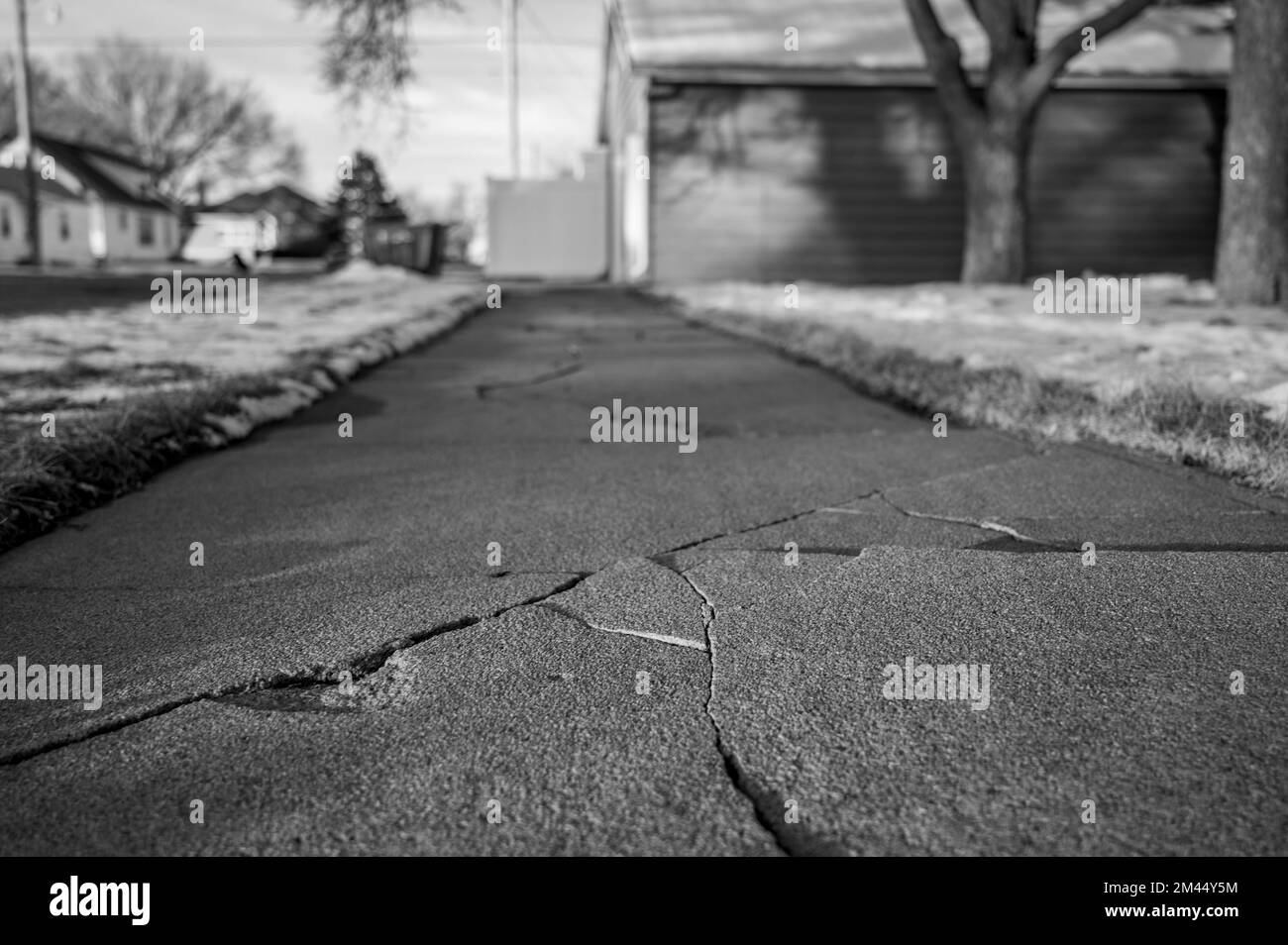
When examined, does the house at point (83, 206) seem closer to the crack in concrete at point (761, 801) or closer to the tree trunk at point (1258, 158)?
the tree trunk at point (1258, 158)

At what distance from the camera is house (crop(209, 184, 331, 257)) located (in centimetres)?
4931

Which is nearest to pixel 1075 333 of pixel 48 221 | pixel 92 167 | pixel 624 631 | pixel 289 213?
pixel 624 631

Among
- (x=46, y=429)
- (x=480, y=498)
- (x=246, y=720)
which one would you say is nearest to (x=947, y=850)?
(x=246, y=720)

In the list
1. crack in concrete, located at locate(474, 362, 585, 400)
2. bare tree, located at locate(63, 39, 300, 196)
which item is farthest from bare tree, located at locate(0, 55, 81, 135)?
crack in concrete, located at locate(474, 362, 585, 400)

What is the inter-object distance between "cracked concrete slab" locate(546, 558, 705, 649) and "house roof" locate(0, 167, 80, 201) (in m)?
45.7

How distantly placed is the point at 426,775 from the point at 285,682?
587 millimetres

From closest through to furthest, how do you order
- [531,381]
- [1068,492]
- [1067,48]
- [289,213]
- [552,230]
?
[1068,492]
[531,381]
[1067,48]
[552,230]
[289,213]

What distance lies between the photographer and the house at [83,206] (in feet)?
146

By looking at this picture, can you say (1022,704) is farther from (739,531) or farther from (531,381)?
(531,381)

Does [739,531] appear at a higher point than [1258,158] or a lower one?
lower

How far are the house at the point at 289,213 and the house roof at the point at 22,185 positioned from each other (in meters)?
8.80

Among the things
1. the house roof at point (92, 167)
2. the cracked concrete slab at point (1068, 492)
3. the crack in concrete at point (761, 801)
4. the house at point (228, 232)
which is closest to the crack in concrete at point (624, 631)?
the crack in concrete at point (761, 801)

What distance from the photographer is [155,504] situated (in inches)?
159

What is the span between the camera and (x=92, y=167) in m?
51.5
